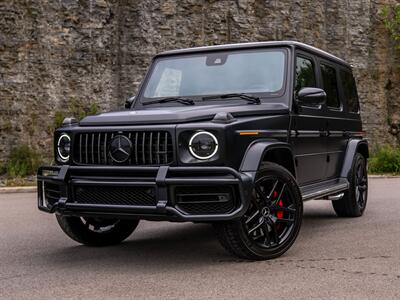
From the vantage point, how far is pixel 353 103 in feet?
29.4

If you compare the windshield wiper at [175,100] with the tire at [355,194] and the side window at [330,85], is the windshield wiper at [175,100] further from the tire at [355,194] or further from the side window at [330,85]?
the tire at [355,194]

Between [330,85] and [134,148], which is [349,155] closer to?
[330,85]

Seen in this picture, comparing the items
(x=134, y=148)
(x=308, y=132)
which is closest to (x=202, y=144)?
(x=134, y=148)

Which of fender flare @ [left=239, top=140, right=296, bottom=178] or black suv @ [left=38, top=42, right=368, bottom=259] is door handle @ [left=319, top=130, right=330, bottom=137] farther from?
fender flare @ [left=239, top=140, right=296, bottom=178]

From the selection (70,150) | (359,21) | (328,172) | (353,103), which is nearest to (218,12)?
(359,21)

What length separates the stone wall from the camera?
59.6 feet

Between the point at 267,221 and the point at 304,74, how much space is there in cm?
208

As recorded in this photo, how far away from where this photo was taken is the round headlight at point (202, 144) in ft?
17.3

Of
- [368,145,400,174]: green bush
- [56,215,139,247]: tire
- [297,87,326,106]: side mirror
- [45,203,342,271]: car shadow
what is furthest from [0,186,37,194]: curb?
[368,145,400,174]: green bush

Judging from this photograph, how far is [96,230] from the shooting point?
6684mm

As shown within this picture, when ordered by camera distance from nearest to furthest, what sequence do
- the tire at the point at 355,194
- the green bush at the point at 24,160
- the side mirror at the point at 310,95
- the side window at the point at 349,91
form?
the side mirror at the point at 310,95 < the tire at the point at 355,194 < the side window at the point at 349,91 < the green bush at the point at 24,160

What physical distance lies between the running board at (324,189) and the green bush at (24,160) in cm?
1117

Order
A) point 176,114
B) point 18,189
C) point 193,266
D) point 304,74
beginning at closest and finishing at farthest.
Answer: point 176,114
point 193,266
point 304,74
point 18,189

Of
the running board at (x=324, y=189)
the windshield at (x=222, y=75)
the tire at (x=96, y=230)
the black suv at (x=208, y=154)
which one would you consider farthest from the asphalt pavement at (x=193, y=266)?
the windshield at (x=222, y=75)
